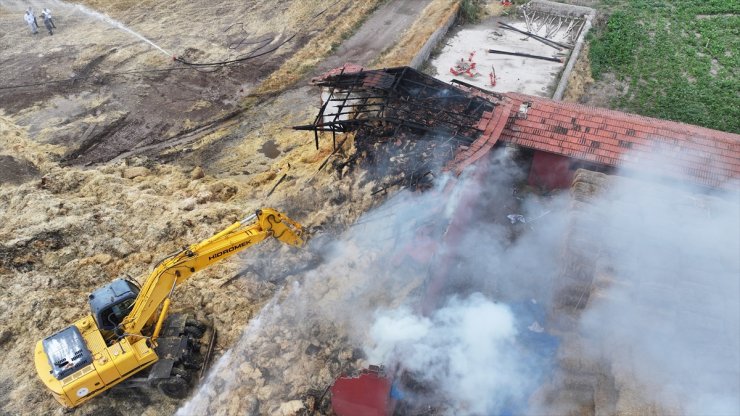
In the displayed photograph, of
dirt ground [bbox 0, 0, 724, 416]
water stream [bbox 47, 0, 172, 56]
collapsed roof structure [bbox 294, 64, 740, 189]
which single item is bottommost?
dirt ground [bbox 0, 0, 724, 416]

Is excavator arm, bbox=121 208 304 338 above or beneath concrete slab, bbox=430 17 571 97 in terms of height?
above

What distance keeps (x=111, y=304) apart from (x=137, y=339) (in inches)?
28.7

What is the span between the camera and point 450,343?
881cm

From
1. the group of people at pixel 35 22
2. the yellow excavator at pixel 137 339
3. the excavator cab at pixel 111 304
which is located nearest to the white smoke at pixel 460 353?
the yellow excavator at pixel 137 339

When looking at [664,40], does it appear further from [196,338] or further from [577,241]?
[196,338]

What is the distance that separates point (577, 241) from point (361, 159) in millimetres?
4911

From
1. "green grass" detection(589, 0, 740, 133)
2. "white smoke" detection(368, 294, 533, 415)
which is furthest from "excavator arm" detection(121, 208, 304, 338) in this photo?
"green grass" detection(589, 0, 740, 133)

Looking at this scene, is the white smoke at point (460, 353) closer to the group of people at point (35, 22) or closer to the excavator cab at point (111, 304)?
the excavator cab at point (111, 304)

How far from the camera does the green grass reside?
16.0 metres

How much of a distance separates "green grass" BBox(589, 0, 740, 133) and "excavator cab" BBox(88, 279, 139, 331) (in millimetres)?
14636

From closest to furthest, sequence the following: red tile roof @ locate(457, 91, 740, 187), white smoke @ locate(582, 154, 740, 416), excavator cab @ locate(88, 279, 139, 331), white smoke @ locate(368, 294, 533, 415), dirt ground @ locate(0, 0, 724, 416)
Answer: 1. white smoke @ locate(582, 154, 740, 416)
2. white smoke @ locate(368, 294, 533, 415)
3. excavator cab @ locate(88, 279, 139, 331)
4. dirt ground @ locate(0, 0, 724, 416)
5. red tile roof @ locate(457, 91, 740, 187)

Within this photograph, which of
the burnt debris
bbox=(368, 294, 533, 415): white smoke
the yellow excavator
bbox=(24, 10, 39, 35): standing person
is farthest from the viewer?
bbox=(24, 10, 39, 35): standing person

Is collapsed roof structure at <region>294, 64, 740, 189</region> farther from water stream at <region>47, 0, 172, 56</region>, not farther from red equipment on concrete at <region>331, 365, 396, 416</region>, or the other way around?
water stream at <region>47, 0, 172, 56</region>

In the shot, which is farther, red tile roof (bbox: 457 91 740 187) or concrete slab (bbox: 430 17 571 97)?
concrete slab (bbox: 430 17 571 97)
